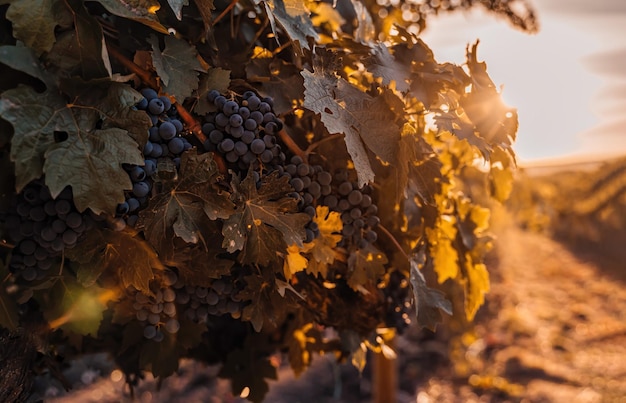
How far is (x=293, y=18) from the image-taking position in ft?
2.38

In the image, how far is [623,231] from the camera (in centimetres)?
697

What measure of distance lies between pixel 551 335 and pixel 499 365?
899 millimetres

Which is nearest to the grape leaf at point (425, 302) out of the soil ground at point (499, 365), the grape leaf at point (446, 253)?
the grape leaf at point (446, 253)

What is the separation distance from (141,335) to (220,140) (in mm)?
382

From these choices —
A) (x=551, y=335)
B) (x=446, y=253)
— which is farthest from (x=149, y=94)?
(x=551, y=335)

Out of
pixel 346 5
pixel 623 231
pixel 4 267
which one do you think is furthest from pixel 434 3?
pixel 623 231

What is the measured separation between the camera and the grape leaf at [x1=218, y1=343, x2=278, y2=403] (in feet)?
3.52

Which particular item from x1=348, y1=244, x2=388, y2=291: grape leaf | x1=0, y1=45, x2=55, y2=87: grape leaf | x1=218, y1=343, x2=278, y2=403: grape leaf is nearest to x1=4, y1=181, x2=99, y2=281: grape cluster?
x1=0, y1=45, x2=55, y2=87: grape leaf

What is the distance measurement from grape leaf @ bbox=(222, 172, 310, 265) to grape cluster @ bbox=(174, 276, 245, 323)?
100mm

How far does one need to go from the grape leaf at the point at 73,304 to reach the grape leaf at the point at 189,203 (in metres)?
0.16

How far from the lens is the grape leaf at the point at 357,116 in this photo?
676mm

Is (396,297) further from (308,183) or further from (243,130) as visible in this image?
(243,130)

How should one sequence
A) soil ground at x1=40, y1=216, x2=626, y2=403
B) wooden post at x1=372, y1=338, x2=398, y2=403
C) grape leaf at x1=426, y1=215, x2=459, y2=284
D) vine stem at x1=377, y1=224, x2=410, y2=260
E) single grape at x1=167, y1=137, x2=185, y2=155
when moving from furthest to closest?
1. soil ground at x1=40, y1=216, x2=626, y2=403
2. wooden post at x1=372, y1=338, x2=398, y2=403
3. grape leaf at x1=426, y1=215, x2=459, y2=284
4. vine stem at x1=377, y1=224, x2=410, y2=260
5. single grape at x1=167, y1=137, x2=185, y2=155

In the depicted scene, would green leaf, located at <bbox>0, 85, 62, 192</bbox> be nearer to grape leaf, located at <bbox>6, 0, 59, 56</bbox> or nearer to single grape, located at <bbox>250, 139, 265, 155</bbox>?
grape leaf, located at <bbox>6, 0, 59, 56</bbox>
